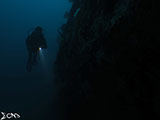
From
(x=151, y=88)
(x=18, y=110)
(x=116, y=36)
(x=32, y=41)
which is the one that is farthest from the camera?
(x=18, y=110)

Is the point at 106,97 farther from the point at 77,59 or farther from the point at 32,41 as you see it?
the point at 32,41

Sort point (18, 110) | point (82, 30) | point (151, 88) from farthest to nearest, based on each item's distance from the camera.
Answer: point (18, 110) → point (82, 30) → point (151, 88)

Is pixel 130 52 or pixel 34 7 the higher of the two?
pixel 34 7

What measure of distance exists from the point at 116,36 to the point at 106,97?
5.71 ft

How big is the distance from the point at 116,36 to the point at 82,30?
2.31 m

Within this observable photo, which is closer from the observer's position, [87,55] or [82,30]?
[87,55]

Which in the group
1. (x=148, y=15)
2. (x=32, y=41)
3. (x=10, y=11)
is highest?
(x=10, y=11)

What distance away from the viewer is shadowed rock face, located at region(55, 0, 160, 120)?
2406 millimetres

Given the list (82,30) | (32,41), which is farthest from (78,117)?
(32,41)

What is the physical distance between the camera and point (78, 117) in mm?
4660

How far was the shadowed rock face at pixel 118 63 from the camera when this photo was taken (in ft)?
7.89

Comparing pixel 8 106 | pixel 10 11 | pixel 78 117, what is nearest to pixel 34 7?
pixel 10 11

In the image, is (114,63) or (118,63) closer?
(118,63)

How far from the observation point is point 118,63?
10.3 feet
